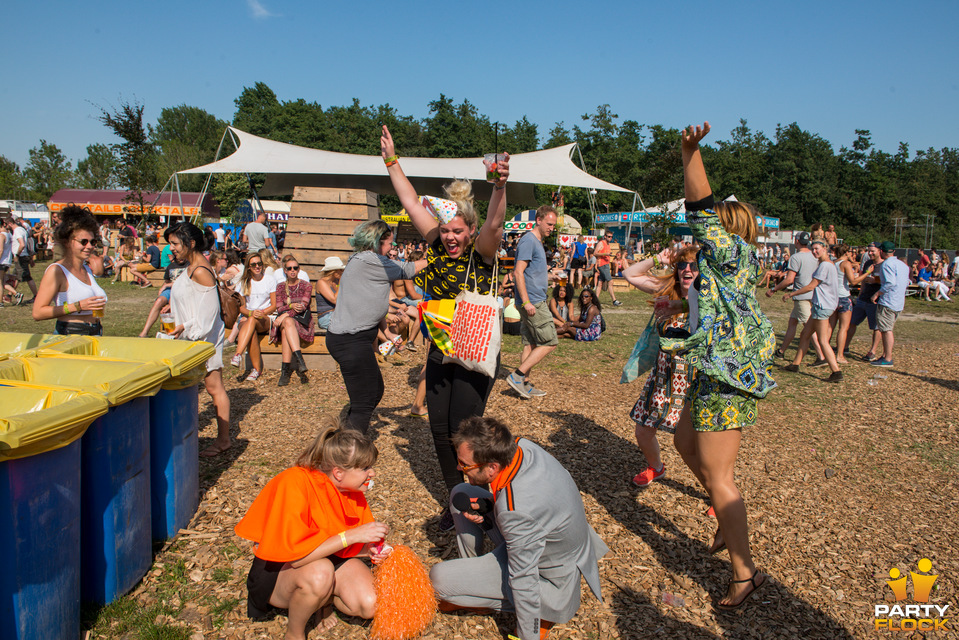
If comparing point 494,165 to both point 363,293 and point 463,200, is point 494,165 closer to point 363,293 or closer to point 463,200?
point 463,200

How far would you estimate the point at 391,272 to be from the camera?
4.05 meters

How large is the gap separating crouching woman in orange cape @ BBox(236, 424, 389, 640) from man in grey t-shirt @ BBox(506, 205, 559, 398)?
377 centimetres

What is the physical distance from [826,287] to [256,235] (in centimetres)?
1138

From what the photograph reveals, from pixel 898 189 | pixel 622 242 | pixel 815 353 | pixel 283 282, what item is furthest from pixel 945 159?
pixel 283 282

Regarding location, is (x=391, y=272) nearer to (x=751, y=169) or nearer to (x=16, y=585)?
(x=16, y=585)

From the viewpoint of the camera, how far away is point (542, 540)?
2410mm

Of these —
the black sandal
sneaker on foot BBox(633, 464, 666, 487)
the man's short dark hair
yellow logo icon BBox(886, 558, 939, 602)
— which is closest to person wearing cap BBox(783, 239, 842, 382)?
sneaker on foot BBox(633, 464, 666, 487)

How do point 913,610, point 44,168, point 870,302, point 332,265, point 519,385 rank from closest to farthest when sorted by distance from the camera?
point 913,610 → point 519,385 → point 332,265 → point 870,302 → point 44,168

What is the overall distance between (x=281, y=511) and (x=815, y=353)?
9605 millimetres

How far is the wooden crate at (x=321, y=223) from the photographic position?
8.46m

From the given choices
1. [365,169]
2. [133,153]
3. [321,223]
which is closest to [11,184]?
[133,153]

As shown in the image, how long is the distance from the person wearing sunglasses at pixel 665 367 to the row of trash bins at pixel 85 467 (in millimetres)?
2822

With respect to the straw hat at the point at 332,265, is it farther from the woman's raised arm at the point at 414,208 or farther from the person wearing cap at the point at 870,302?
the person wearing cap at the point at 870,302

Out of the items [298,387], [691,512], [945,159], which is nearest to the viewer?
[691,512]
